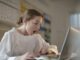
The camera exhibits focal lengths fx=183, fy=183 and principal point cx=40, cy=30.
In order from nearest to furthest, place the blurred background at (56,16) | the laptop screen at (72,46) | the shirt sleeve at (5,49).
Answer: the laptop screen at (72,46) → the shirt sleeve at (5,49) → the blurred background at (56,16)

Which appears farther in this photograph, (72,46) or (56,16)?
(56,16)

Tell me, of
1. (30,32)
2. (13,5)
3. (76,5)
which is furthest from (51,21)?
(30,32)

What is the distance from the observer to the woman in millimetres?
1494

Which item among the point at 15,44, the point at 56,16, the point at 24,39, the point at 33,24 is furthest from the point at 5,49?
the point at 56,16

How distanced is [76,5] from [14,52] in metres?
4.13

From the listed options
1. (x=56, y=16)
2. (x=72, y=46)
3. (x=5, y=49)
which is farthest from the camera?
(x=56, y=16)

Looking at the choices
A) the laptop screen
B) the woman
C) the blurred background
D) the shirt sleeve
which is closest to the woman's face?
the woman

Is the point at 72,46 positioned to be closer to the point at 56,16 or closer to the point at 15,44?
the point at 15,44

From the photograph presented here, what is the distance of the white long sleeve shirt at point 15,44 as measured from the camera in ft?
4.86

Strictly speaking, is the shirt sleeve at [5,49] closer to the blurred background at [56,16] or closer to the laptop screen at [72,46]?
the laptop screen at [72,46]

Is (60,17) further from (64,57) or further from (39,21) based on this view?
(64,57)

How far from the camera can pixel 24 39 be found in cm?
162

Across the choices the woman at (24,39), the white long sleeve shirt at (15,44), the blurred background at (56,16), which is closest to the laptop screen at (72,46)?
the woman at (24,39)

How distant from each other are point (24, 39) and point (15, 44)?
113 millimetres
